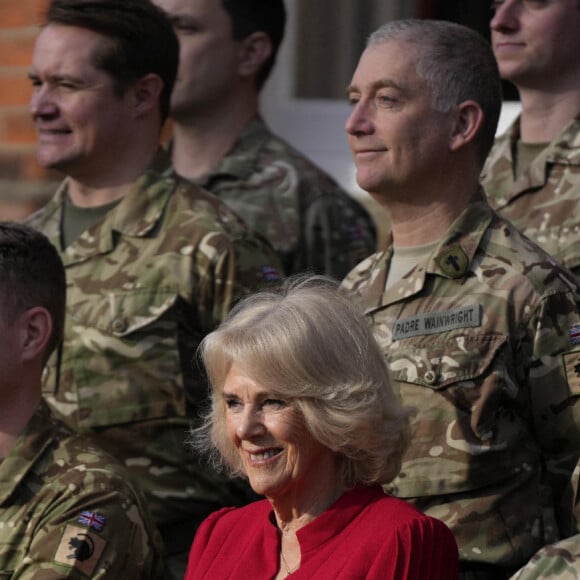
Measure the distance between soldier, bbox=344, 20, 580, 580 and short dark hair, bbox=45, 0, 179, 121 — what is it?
969mm

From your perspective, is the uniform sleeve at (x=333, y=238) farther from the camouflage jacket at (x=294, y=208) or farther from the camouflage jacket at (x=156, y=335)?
the camouflage jacket at (x=156, y=335)

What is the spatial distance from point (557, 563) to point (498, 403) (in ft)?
2.39

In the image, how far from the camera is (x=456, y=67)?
416 cm

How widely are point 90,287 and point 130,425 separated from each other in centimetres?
44

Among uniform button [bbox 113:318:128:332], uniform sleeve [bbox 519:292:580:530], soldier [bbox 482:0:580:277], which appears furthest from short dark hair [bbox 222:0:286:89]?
uniform sleeve [bbox 519:292:580:530]

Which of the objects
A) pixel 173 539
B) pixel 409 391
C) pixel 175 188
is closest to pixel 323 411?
pixel 409 391

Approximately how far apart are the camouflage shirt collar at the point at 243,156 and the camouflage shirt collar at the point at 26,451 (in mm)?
1704

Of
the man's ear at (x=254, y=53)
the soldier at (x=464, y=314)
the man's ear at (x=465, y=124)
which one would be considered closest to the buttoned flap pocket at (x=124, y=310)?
the soldier at (x=464, y=314)


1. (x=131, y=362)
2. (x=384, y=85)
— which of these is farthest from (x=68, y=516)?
(x=384, y=85)

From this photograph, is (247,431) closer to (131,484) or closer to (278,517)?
(278,517)

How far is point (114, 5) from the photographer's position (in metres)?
5.00

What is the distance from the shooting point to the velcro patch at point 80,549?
3834mm

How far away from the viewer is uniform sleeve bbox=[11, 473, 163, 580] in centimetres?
384

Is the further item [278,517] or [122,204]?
[122,204]
